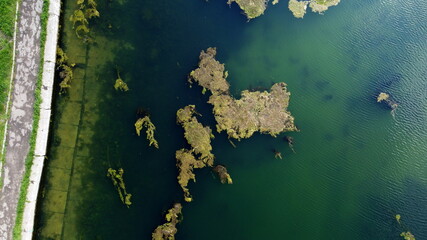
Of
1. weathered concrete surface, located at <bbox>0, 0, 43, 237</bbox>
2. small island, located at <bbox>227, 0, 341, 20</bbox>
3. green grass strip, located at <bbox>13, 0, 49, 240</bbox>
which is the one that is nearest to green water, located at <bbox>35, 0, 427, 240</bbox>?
small island, located at <bbox>227, 0, 341, 20</bbox>

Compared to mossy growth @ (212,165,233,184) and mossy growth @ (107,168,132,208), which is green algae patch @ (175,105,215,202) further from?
mossy growth @ (107,168,132,208)

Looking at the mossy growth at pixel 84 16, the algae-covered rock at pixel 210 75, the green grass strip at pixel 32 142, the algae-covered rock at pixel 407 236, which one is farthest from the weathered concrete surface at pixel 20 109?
the algae-covered rock at pixel 407 236

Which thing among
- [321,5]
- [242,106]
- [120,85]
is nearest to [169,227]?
[242,106]

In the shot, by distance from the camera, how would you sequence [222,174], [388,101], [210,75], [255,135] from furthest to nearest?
1. [388,101]
2. [210,75]
3. [255,135]
4. [222,174]

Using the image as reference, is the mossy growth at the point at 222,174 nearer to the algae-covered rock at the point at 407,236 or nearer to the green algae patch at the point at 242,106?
the green algae patch at the point at 242,106

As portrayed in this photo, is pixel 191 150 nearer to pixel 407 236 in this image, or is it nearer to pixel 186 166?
pixel 186 166

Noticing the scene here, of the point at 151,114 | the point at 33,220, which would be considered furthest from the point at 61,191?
the point at 151,114
